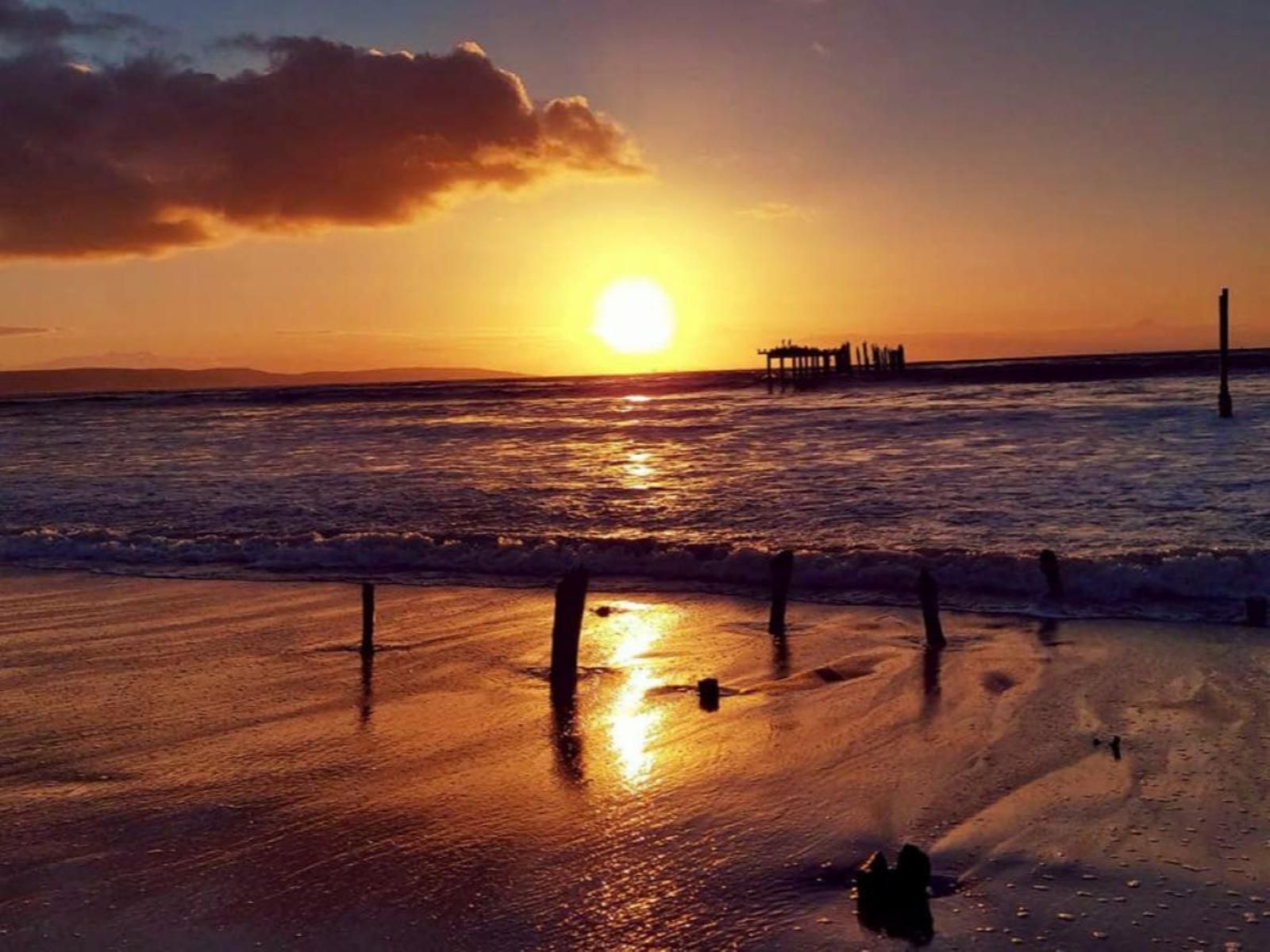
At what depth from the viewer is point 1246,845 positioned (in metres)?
5.91

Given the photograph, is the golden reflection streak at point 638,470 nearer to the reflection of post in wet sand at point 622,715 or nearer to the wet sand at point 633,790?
the reflection of post in wet sand at point 622,715

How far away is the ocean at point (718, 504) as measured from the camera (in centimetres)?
1562

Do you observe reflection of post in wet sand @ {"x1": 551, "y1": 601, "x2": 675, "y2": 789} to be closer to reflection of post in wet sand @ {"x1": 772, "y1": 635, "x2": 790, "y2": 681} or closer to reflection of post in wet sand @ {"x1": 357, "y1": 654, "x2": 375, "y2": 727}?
reflection of post in wet sand @ {"x1": 772, "y1": 635, "x2": 790, "y2": 681}

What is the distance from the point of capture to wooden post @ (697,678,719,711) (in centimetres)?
896

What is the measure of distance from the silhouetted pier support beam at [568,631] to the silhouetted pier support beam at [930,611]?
146 inches

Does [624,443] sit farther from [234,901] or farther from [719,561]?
[234,901]

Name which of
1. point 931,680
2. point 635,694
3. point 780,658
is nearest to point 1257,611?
point 931,680

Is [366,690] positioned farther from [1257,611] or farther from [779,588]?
[1257,611]

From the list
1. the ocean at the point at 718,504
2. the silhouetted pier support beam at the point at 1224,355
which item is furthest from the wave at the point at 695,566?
the silhouetted pier support beam at the point at 1224,355

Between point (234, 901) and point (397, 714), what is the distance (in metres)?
3.43

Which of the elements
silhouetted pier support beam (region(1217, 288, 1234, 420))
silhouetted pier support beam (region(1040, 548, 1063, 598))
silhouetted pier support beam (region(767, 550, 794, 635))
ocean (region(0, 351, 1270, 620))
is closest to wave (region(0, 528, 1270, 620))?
ocean (region(0, 351, 1270, 620))

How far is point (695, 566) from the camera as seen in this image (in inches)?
666

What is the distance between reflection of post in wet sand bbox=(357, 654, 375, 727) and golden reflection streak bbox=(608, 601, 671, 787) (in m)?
2.11

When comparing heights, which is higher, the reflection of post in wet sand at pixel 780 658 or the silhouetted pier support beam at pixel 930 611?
the silhouetted pier support beam at pixel 930 611
